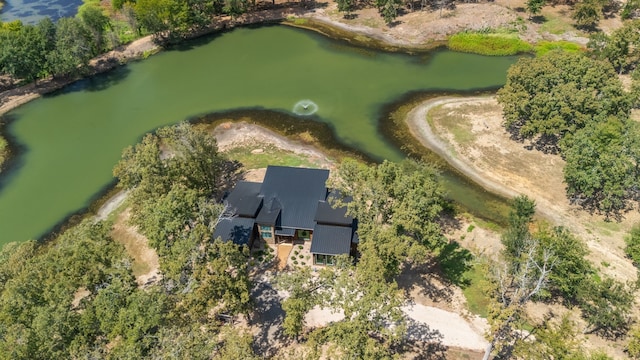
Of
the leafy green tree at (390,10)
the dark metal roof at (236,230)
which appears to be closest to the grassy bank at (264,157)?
the dark metal roof at (236,230)

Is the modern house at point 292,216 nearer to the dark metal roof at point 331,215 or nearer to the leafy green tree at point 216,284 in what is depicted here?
the dark metal roof at point 331,215

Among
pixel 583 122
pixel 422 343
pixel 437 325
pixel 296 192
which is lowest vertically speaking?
pixel 422 343

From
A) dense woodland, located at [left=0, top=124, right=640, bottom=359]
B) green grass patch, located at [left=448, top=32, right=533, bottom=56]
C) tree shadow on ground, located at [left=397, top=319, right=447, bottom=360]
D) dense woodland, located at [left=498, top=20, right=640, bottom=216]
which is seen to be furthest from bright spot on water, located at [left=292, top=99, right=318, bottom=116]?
tree shadow on ground, located at [left=397, top=319, right=447, bottom=360]

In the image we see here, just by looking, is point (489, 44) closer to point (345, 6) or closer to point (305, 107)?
point (345, 6)

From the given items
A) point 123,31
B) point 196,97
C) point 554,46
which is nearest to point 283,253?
point 196,97

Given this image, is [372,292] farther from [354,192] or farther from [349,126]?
[349,126]

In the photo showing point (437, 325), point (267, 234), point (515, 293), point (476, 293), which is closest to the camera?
point (515, 293)

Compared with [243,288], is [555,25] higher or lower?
higher
